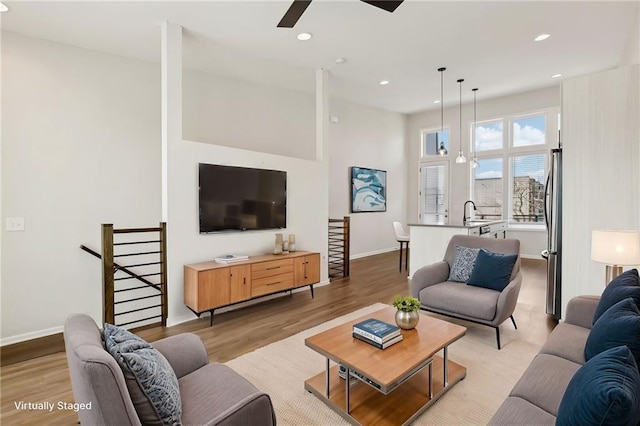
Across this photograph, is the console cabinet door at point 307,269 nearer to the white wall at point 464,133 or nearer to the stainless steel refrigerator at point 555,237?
the stainless steel refrigerator at point 555,237

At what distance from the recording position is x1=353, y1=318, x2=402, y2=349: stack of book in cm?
207

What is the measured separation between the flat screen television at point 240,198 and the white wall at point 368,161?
2.27 metres

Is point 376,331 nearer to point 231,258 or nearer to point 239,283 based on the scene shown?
point 239,283

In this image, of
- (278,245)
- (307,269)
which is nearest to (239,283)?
(278,245)

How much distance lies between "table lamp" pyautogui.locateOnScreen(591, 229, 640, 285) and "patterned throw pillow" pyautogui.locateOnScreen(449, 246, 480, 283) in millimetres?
1042

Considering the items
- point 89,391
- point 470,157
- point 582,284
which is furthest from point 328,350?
point 470,157

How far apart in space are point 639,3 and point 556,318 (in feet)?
11.4

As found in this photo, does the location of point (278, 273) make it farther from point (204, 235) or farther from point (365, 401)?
point (365, 401)

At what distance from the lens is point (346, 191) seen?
703cm

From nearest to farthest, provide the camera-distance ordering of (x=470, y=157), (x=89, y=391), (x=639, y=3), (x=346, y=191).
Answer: (x=89, y=391)
(x=639, y=3)
(x=346, y=191)
(x=470, y=157)

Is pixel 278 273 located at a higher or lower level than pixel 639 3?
lower

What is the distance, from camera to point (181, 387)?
1.60 metres

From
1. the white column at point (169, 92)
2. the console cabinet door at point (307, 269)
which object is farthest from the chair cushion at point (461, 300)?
the white column at point (169, 92)

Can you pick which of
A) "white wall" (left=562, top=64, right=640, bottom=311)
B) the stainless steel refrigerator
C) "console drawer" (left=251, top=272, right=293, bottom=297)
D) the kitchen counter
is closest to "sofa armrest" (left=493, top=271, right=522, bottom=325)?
"white wall" (left=562, top=64, right=640, bottom=311)
